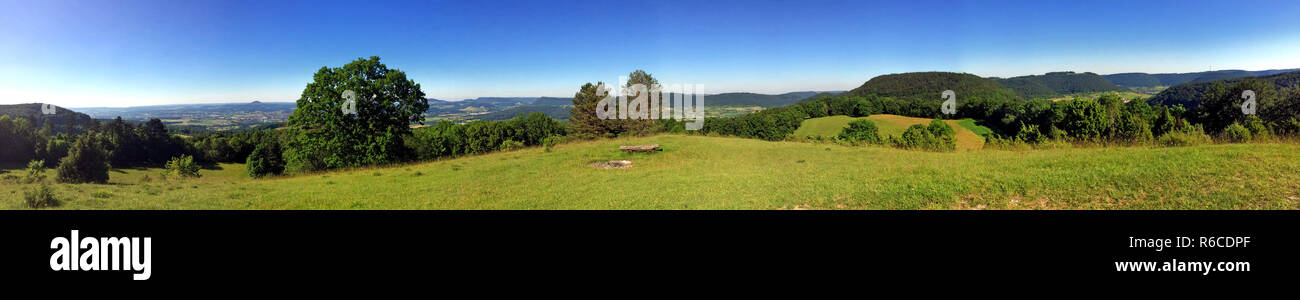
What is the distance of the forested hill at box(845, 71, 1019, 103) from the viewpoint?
97.4 m

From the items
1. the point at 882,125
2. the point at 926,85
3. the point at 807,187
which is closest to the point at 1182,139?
the point at 807,187

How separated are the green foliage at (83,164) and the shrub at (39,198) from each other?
2.25 m

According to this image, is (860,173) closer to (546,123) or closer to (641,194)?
(641,194)

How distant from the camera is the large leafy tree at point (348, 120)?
51.0ft

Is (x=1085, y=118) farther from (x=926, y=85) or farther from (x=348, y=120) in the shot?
(x=926, y=85)

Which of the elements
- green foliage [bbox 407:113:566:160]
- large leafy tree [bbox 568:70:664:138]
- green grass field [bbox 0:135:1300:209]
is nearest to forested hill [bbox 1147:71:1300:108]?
large leafy tree [bbox 568:70:664:138]

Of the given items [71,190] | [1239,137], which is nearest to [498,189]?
[71,190]

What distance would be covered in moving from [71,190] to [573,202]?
24.0 ft

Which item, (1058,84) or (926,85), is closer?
(926,85)

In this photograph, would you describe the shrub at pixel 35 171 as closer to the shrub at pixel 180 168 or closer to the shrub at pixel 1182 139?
the shrub at pixel 180 168

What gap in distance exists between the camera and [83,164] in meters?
7.38

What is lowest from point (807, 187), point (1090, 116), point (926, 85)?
point (807, 187)

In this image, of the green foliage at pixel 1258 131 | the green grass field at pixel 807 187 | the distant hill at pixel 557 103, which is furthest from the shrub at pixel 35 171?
the distant hill at pixel 557 103

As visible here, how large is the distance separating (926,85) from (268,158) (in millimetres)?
124110
